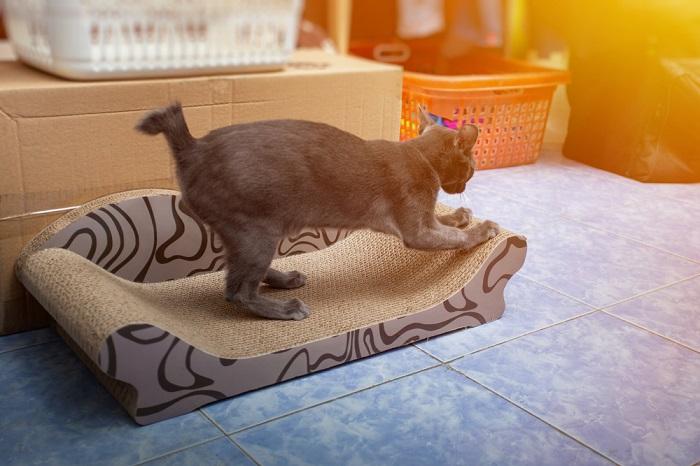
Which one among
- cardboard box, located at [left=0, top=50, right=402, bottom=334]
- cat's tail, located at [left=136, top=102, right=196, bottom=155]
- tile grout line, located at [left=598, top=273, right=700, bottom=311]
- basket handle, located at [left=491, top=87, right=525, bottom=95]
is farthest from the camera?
basket handle, located at [left=491, top=87, right=525, bottom=95]

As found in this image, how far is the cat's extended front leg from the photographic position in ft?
4.51

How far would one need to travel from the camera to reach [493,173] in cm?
251

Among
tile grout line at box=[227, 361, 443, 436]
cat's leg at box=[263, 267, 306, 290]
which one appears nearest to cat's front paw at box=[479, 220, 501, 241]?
tile grout line at box=[227, 361, 443, 436]

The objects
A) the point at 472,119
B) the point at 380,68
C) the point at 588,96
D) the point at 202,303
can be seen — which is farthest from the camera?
the point at 588,96

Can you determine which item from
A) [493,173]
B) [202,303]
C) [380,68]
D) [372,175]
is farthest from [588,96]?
[202,303]

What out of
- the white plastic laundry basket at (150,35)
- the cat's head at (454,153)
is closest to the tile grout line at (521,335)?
the cat's head at (454,153)

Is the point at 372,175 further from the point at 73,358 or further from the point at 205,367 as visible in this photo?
the point at 73,358

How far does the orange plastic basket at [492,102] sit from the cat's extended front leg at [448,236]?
3.29ft

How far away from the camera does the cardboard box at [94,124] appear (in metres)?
1.31

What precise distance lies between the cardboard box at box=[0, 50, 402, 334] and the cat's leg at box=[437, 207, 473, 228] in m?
0.36

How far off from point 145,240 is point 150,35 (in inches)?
15.9

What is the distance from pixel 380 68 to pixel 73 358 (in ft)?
3.05

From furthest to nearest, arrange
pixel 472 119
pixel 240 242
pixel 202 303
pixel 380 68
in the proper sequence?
pixel 472 119 → pixel 380 68 → pixel 202 303 → pixel 240 242

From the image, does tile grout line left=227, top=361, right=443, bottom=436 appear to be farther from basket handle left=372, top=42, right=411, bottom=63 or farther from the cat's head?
basket handle left=372, top=42, right=411, bottom=63
